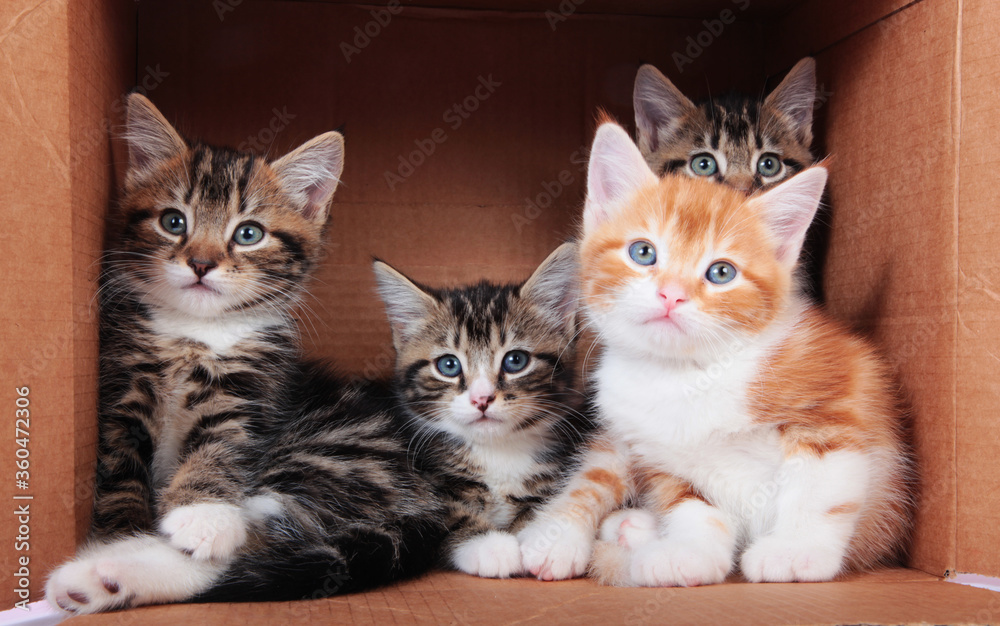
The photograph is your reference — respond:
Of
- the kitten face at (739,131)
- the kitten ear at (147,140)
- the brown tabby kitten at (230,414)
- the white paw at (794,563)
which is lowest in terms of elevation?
the white paw at (794,563)

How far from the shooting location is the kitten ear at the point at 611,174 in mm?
1504

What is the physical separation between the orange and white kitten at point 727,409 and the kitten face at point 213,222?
2.25 ft

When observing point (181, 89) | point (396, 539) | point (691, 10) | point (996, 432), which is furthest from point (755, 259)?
point (181, 89)

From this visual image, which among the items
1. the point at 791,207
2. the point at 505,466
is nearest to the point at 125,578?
the point at 505,466

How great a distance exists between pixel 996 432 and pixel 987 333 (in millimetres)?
158

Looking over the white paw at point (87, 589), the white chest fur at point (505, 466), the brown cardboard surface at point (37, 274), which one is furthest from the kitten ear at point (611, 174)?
the white paw at point (87, 589)

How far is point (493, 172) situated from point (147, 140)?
0.90 meters

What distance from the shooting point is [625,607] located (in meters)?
1.06

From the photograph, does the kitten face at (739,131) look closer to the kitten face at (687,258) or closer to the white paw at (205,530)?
the kitten face at (687,258)

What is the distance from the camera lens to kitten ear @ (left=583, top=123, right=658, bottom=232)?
4.93 ft

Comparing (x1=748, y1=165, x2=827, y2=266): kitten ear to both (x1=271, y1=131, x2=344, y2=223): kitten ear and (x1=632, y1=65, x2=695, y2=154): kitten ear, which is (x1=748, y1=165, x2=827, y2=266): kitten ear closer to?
(x1=632, y1=65, x2=695, y2=154): kitten ear

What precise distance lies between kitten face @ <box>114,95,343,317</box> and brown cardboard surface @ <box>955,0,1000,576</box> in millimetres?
1246

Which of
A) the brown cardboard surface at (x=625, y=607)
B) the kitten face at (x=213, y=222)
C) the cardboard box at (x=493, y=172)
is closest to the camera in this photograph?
the brown cardboard surface at (x=625, y=607)

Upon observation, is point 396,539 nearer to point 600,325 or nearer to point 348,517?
point 348,517
